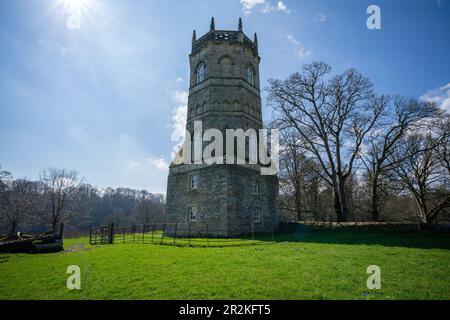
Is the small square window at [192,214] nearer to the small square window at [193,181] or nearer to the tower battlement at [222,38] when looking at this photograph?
the small square window at [193,181]

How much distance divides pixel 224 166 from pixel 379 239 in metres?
11.7

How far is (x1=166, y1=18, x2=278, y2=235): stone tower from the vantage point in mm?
19969

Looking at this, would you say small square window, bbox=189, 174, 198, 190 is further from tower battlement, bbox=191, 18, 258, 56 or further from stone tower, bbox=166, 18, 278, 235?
tower battlement, bbox=191, 18, 258, 56

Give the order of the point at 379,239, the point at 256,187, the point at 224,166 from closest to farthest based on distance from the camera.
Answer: the point at 379,239 < the point at 224,166 < the point at 256,187

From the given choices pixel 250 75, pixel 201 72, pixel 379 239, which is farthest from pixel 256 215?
pixel 201 72

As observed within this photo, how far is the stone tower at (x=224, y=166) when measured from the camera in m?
20.0

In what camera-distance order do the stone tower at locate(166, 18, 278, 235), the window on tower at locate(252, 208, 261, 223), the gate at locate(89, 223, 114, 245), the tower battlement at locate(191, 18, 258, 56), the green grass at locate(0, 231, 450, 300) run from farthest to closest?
the tower battlement at locate(191, 18, 258, 56)
the window on tower at locate(252, 208, 261, 223)
the stone tower at locate(166, 18, 278, 235)
the gate at locate(89, 223, 114, 245)
the green grass at locate(0, 231, 450, 300)

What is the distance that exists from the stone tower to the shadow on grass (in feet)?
11.6

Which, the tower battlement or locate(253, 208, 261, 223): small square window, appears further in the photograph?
the tower battlement

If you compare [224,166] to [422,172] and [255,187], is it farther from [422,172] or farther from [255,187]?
[422,172]

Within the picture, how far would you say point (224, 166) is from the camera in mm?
20109

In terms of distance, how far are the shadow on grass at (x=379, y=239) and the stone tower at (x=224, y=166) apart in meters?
3.53

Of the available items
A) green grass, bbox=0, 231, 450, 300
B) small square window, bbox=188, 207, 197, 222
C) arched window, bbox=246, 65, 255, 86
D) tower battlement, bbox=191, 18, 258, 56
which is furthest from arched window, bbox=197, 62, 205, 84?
green grass, bbox=0, 231, 450, 300
